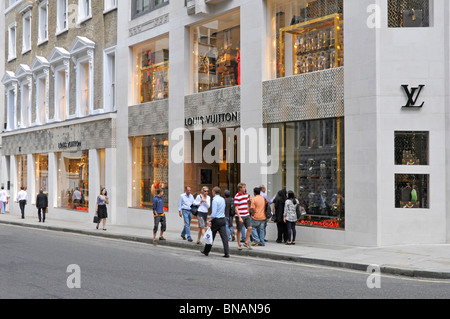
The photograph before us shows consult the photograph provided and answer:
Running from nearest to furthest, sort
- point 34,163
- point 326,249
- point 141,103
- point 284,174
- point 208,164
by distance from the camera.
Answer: point 326,249 → point 284,174 → point 208,164 → point 141,103 → point 34,163

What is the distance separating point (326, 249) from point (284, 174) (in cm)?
365

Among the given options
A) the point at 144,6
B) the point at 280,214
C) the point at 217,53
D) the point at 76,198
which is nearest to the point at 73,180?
the point at 76,198

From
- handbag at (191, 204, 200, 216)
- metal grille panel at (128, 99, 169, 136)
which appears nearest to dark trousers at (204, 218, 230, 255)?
handbag at (191, 204, 200, 216)

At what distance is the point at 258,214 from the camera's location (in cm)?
1495

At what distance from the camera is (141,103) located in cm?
2331

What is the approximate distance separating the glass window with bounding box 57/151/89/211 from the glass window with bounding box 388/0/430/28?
16.7 m

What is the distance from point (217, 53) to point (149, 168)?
594 centimetres

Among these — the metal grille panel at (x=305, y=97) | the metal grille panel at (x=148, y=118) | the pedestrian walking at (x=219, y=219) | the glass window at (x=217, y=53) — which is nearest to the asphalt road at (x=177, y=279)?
the pedestrian walking at (x=219, y=219)

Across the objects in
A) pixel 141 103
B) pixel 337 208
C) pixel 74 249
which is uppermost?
pixel 141 103

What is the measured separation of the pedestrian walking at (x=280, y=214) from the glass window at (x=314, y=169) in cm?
87

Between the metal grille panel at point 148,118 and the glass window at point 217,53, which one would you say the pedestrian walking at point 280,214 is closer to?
the glass window at point 217,53

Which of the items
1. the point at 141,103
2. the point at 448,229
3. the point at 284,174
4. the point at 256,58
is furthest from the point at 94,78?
the point at 448,229

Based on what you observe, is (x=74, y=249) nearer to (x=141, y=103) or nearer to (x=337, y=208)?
(x=337, y=208)

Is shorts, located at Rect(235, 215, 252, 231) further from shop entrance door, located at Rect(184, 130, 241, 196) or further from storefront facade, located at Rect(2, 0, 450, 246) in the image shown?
shop entrance door, located at Rect(184, 130, 241, 196)
